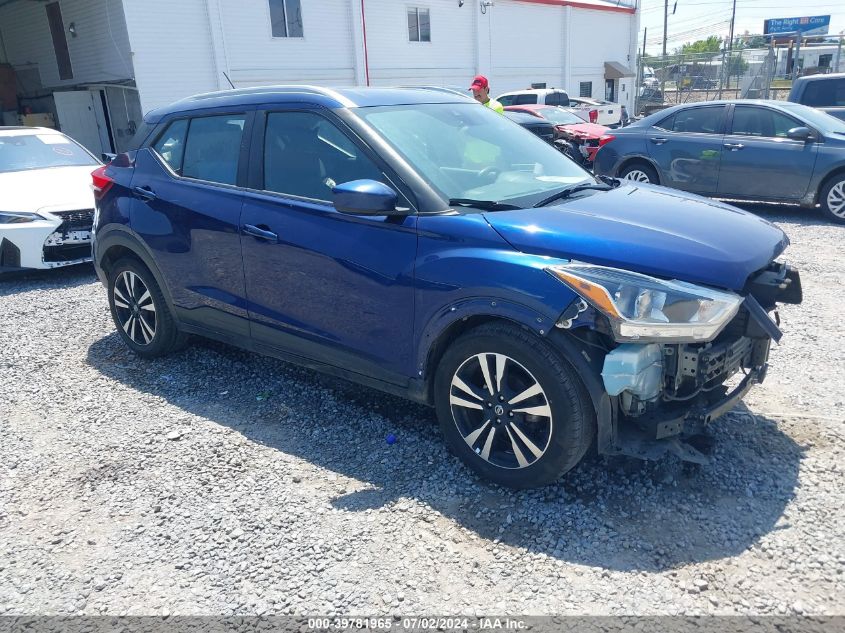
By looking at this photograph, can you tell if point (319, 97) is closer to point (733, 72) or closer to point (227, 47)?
point (227, 47)

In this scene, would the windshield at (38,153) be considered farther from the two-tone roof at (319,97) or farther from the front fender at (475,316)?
the front fender at (475,316)

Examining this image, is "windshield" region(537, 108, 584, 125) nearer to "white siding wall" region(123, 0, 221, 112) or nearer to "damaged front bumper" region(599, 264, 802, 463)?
"white siding wall" region(123, 0, 221, 112)

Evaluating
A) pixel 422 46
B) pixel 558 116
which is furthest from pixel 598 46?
pixel 558 116

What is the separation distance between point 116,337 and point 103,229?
1132 mm

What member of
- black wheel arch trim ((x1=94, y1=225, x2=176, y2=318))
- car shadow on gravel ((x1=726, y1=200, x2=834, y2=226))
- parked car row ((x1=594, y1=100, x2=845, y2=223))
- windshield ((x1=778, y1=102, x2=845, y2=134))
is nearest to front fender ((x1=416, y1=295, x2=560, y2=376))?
black wheel arch trim ((x1=94, y1=225, x2=176, y2=318))

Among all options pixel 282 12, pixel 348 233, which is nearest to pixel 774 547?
pixel 348 233

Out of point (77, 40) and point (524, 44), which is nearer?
point (77, 40)

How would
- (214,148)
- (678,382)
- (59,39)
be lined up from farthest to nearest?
(59,39)
(214,148)
(678,382)

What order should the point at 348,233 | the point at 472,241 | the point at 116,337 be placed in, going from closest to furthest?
the point at 472,241, the point at 348,233, the point at 116,337

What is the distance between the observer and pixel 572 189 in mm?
3707

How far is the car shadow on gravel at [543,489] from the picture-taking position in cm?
284

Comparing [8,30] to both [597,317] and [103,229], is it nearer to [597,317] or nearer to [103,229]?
[103,229]

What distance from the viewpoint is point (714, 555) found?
2717 millimetres

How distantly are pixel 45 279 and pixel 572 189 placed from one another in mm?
6565
